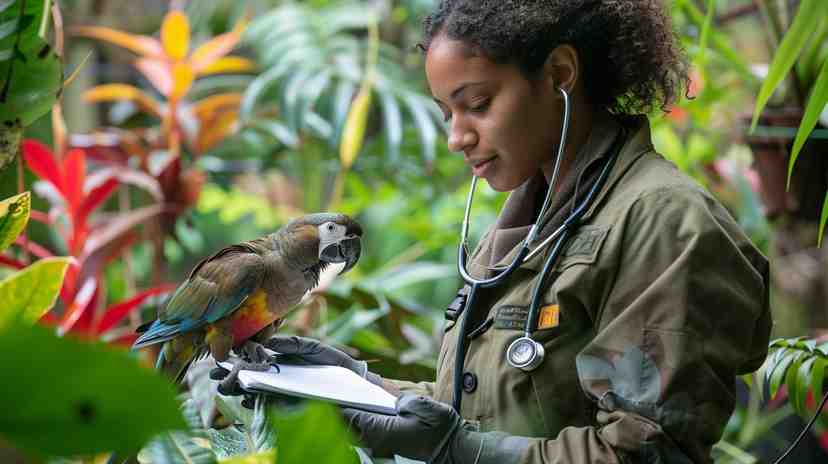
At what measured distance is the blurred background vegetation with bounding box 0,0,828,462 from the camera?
6.56ft

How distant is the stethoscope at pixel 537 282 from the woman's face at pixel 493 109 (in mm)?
25

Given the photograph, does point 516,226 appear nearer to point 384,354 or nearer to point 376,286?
point 384,354

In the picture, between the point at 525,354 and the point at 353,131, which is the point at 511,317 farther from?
the point at 353,131

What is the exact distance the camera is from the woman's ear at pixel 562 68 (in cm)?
110

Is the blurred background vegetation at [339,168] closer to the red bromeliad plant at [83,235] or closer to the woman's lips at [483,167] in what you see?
the red bromeliad plant at [83,235]

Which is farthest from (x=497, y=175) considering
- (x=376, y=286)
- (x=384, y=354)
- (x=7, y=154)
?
(x=376, y=286)

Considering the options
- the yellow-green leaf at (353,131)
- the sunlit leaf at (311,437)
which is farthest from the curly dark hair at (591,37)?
the yellow-green leaf at (353,131)

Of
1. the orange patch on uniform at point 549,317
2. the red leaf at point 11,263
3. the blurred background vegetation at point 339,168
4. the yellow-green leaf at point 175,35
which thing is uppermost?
the yellow-green leaf at point 175,35

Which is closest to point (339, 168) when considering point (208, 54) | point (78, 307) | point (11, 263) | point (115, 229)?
point (208, 54)

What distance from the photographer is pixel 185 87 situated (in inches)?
104

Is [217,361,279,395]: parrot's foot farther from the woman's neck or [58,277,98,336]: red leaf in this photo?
[58,277,98,336]: red leaf

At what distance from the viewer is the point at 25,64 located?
3.70 feet

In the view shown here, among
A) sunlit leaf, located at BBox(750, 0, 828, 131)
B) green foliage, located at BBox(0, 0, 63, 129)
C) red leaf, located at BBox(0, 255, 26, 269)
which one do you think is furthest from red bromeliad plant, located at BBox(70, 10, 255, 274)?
sunlit leaf, located at BBox(750, 0, 828, 131)

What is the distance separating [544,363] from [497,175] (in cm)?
26
